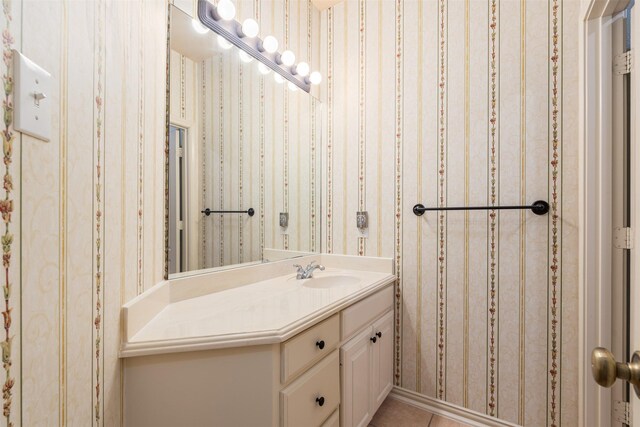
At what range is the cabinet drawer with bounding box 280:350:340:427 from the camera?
91 centimetres

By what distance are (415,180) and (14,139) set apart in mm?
1611

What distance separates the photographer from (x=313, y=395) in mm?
1042

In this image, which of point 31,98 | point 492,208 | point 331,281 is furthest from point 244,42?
point 492,208

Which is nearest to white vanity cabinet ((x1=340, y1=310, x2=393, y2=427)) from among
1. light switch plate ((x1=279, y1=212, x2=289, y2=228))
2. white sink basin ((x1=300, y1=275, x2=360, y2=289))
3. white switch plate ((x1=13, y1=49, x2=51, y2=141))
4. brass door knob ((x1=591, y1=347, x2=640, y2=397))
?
white sink basin ((x1=300, y1=275, x2=360, y2=289))

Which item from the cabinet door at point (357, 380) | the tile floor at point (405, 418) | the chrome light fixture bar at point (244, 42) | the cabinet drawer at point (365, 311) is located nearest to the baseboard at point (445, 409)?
the tile floor at point (405, 418)

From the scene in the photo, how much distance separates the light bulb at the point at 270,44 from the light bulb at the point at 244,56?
0.36ft

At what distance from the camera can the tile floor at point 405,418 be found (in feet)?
5.13

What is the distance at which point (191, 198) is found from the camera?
1230mm

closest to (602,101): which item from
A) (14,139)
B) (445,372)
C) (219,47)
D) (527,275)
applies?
(527,275)

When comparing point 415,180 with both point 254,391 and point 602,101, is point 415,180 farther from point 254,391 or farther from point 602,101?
point 254,391

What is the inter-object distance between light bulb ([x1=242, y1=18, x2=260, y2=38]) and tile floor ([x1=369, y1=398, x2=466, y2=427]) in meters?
2.03

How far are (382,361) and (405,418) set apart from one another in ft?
1.09

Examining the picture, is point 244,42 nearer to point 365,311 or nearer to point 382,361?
point 365,311

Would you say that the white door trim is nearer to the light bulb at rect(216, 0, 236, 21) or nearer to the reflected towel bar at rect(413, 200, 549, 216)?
the reflected towel bar at rect(413, 200, 549, 216)
